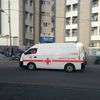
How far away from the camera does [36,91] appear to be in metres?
13.1

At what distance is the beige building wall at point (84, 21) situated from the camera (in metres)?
64.4

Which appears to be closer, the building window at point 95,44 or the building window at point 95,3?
the building window at point 95,44

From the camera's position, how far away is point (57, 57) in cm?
2428

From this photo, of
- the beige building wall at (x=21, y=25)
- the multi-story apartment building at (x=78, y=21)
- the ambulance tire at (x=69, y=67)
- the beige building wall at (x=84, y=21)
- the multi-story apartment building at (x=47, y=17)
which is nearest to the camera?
the ambulance tire at (x=69, y=67)

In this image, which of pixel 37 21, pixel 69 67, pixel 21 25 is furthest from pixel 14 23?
pixel 69 67

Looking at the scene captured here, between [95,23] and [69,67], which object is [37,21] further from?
[69,67]

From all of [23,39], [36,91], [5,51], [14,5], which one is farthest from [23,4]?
[36,91]

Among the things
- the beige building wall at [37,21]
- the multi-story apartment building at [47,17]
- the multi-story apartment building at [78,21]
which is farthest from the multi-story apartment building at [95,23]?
the beige building wall at [37,21]

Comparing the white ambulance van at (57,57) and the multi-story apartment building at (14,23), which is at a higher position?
the multi-story apartment building at (14,23)

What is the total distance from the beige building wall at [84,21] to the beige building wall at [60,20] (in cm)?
554

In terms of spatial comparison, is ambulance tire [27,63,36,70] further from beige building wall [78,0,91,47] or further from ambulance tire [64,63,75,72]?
beige building wall [78,0,91,47]

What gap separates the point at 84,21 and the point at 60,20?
23.9 feet

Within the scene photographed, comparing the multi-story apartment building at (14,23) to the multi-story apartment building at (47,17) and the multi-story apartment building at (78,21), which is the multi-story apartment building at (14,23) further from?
the multi-story apartment building at (78,21)

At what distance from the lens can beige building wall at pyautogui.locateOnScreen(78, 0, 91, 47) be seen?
64438 millimetres
